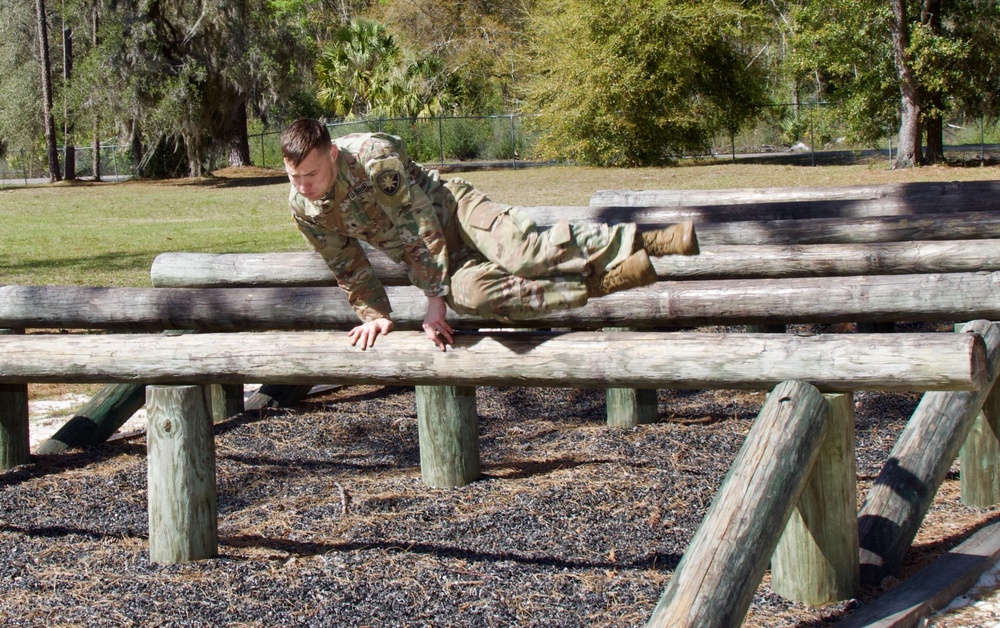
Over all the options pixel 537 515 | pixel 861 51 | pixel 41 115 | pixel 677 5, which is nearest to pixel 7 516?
pixel 537 515

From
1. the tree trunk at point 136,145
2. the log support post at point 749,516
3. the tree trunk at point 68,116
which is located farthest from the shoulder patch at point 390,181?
the tree trunk at point 68,116

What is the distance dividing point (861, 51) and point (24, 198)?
19138 mm

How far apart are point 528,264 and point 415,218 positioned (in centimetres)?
49

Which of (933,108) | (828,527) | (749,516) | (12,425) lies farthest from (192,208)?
(749,516)

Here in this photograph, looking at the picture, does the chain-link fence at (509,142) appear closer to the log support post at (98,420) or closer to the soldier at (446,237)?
the log support post at (98,420)

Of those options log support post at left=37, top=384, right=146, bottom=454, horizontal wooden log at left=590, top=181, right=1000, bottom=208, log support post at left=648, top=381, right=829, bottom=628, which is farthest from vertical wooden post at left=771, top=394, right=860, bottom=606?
log support post at left=37, top=384, right=146, bottom=454

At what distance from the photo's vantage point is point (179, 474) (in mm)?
4520

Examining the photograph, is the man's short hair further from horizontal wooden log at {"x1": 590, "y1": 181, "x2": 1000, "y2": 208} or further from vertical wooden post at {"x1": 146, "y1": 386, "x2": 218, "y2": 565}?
horizontal wooden log at {"x1": 590, "y1": 181, "x2": 1000, "y2": 208}

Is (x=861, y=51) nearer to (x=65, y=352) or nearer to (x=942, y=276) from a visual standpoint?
(x=942, y=276)

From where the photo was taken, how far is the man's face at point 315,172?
3998mm

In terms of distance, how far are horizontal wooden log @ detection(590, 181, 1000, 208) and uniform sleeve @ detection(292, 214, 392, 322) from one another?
420cm

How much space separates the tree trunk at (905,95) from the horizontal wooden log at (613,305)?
64.4 ft

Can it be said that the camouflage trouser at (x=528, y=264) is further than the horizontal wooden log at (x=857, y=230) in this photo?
No

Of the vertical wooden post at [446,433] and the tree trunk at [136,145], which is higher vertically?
the tree trunk at [136,145]
